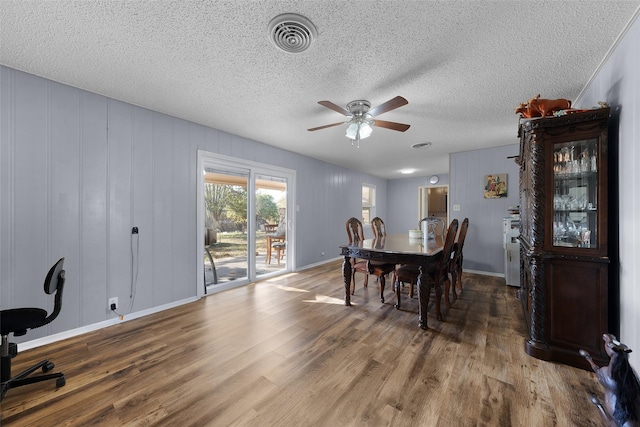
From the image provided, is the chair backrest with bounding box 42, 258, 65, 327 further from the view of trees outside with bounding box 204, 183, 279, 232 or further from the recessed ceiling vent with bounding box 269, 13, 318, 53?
the recessed ceiling vent with bounding box 269, 13, 318, 53

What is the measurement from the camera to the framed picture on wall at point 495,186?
179 inches

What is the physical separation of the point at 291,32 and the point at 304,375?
240 cm

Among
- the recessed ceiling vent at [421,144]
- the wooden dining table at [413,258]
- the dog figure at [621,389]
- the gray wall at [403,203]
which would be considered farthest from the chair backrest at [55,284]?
the gray wall at [403,203]

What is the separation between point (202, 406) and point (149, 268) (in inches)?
78.4

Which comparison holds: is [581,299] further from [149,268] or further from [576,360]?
[149,268]

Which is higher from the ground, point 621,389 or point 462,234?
point 462,234

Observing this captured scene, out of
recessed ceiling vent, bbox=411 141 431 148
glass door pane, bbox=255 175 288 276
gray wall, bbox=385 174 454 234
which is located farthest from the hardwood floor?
gray wall, bbox=385 174 454 234

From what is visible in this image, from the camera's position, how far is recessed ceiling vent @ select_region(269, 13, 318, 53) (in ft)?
5.18

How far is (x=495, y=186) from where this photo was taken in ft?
15.1

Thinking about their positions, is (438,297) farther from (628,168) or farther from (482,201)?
(482,201)

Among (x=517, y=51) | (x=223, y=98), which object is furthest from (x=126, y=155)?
(x=517, y=51)

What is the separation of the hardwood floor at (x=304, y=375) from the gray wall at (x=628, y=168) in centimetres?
53

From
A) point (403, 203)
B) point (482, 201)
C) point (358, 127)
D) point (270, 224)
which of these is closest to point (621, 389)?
point (358, 127)

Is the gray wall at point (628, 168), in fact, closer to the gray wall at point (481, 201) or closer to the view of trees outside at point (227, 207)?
the gray wall at point (481, 201)
